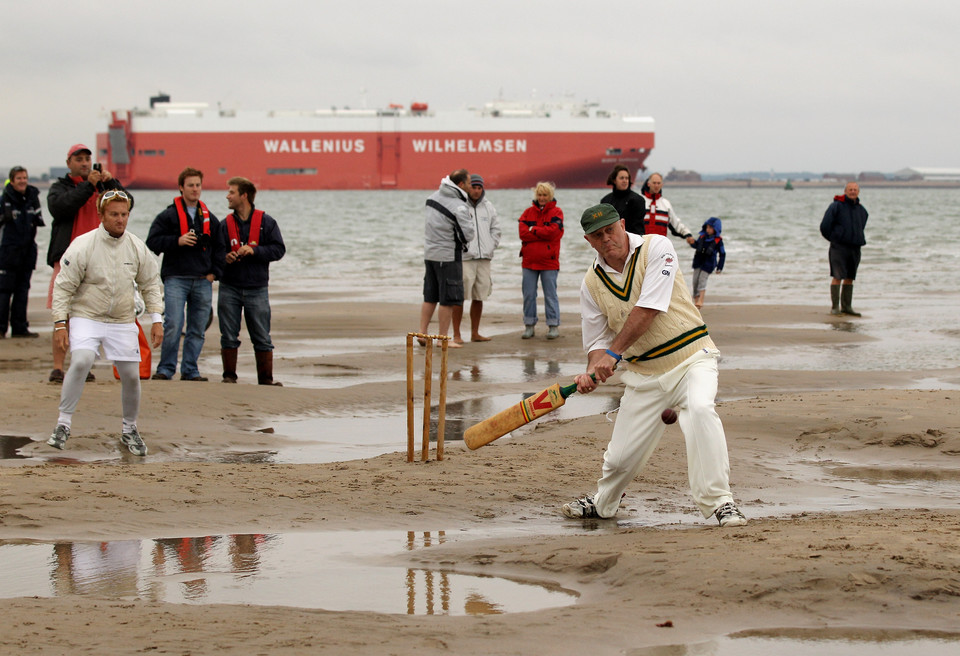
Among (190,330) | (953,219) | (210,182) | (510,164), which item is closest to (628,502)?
(190,330)

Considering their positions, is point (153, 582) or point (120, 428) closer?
point (153, 582)

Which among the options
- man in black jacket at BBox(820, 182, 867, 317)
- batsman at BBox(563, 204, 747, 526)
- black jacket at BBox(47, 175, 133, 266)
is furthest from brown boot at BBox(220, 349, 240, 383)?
man in black jacket at BBox(820, 182, 867, 317)

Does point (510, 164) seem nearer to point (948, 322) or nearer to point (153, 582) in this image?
point (948, 322)

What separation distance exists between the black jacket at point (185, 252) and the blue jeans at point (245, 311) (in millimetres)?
198

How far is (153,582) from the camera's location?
449 cm

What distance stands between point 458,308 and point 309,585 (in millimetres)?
7627

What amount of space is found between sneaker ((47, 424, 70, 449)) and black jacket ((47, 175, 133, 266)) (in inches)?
104

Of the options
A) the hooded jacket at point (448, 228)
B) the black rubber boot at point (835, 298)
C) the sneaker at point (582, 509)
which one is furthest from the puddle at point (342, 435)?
the black rubber boot at point (835, 298)

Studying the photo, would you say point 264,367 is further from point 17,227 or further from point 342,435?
point 17,227

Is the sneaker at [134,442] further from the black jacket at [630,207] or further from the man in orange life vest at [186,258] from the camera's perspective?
the black jacket at [630,207]

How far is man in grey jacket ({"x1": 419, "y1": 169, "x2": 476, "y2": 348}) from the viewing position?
11477mm

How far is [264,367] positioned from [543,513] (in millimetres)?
4529

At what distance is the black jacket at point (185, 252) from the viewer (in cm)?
923

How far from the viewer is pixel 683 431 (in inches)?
207
